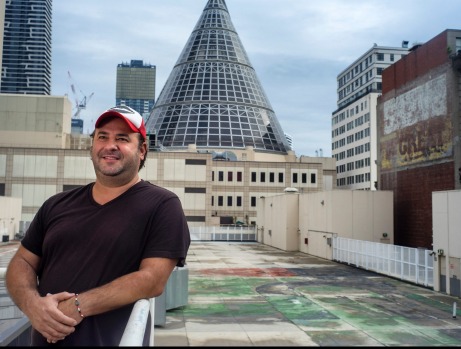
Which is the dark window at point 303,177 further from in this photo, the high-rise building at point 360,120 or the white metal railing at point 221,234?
the high-rise building at point 360,120

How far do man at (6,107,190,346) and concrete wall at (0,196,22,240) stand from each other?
54.6 meters

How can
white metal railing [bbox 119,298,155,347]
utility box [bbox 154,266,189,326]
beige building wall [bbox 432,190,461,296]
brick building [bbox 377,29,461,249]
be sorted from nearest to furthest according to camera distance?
white metal railing [bbox 119,298,155,347] < utility box [bbox 154,266,189,326] < beige building wall [bbox 432,190,461,296] < brick building [bbox 377,29,461,249]

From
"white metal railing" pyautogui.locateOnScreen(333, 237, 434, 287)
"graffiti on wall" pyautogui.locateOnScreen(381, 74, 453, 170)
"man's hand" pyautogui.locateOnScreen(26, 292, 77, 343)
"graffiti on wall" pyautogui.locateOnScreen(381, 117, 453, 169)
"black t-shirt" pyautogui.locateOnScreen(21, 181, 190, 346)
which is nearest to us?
"man's hand" pyautogui.locateOnScreen(26, 292, 77, 343)

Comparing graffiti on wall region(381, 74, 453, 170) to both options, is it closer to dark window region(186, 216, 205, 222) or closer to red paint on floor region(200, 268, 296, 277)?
red paint on floor region(200, 268, 296, 277)

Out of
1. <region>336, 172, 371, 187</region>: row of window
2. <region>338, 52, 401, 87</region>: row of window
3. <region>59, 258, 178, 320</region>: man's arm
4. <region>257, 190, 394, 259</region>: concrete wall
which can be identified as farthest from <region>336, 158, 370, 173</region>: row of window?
<region>59, 258, 178, 320</region>: man's arm

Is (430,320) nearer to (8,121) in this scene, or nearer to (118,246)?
(118,246)

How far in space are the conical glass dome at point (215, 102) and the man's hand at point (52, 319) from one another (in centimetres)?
9257

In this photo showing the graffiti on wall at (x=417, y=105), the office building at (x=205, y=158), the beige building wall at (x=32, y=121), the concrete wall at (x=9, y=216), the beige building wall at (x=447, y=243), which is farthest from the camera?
the beige building wall at (x=32, y=121)

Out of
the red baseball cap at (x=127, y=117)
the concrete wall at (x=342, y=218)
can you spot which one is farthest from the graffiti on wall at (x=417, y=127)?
the red baseball cap at (x=127, y=117)

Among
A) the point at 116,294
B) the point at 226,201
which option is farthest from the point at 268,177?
the point at 116,294

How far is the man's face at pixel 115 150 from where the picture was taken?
3725 mm

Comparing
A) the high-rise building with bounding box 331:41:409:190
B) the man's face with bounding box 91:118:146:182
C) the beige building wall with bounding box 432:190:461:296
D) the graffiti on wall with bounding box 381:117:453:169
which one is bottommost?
the beige building wall with bounding box 432:190:461:296

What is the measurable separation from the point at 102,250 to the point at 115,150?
794 mm

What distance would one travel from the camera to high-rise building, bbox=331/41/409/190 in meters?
108
